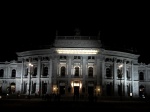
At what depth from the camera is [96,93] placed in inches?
2692

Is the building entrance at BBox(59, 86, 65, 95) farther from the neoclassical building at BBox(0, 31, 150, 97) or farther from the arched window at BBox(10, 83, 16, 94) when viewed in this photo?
the arched window at BBox(10, 83, 16, 94)

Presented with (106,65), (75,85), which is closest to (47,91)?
(75,85)

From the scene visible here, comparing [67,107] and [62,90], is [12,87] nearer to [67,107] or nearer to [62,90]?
[62,90]

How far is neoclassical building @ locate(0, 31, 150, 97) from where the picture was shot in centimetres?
6900

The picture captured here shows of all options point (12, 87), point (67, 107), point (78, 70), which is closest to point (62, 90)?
point (78, 70)

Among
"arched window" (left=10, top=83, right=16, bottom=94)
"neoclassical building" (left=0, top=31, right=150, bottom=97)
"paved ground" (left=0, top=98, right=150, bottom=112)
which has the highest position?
"neoclassical building" (left=0, top=31, right=150, bottom=97)

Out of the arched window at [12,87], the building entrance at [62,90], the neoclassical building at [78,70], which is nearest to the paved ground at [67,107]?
the neoclassical building at [78,70]

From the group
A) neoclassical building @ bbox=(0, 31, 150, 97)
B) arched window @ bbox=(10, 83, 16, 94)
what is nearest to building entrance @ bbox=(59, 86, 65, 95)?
neoclassical building @ bbox=(0, 31, 150, 97)

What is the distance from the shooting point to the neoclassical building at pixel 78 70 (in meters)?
69.0

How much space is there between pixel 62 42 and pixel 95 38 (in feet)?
30.2

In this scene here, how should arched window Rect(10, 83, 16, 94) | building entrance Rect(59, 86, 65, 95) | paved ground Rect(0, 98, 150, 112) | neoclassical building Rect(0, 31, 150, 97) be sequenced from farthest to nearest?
arched window Rect(10, 83, 16, 94)
building entrance Rect(59, 86, 65, 95)
neoclassical building Rect(0, 31, 150, 97)
paved ground Rect(0, 98, 150, 112)

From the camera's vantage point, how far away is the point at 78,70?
69.8 m

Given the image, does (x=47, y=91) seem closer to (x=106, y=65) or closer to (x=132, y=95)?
(x=106, y=65)

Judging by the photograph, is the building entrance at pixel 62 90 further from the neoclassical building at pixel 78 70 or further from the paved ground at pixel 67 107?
the paved ground at pixel 67 107
